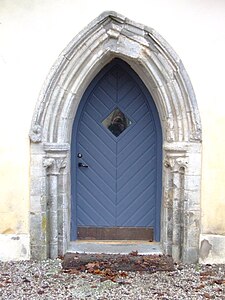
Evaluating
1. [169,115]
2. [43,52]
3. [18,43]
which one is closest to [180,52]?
[169,115]

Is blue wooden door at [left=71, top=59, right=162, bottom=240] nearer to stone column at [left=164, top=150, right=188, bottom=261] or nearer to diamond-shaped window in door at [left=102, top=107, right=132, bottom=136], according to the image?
diamond-shaped window in door at [left=102, top=107, right=132, bottom=136]

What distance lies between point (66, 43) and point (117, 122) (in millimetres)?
1162

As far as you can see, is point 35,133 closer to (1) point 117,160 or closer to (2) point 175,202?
(1) point 117,160

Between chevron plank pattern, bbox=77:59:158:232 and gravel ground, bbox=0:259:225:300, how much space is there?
875 millimetres

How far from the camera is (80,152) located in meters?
4.75

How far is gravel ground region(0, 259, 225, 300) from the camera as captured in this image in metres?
3.54

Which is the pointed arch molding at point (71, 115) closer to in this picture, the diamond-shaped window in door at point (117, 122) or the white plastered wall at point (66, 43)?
the white plastered wall at point (66, 43)

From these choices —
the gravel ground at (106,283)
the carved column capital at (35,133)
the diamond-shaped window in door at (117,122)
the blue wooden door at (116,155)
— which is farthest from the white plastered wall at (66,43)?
the gravel ground at (106,283)

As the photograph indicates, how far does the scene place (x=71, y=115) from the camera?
437cm

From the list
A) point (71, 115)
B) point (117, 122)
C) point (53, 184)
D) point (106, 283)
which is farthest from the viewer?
point (117, 122)

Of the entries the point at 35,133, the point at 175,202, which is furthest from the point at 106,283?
the point at 35,133

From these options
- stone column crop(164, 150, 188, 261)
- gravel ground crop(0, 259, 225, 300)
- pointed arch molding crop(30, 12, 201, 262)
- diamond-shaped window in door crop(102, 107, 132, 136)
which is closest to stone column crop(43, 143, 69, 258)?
pointed arch molding crop(30, 12, 201, 262)

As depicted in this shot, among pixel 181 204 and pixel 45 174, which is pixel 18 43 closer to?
pixel 45 174

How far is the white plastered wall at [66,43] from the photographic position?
4086mm
